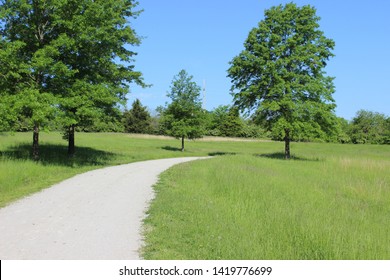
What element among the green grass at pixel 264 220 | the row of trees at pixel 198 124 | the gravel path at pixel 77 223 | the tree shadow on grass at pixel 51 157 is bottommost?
the gravel path at pixel 77 223

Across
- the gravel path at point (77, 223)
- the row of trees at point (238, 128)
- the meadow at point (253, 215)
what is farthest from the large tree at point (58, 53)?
the row of trees at point (238, 128)

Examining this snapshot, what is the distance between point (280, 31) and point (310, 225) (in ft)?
84.4

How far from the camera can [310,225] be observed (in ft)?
26.8

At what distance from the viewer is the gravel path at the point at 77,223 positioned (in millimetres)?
6328

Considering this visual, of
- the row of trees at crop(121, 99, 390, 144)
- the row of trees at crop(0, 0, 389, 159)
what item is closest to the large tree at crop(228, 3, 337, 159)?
the row of trees at crop(0, 0, 389, 159)

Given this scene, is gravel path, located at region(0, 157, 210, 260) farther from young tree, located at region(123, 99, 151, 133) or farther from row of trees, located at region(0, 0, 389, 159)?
young tree, located at region(123, 99, 151, 133)

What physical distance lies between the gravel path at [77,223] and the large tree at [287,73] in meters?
18.4

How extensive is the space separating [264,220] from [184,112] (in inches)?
1341

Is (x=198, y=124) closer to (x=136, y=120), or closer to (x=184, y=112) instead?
(x=184, y=112)

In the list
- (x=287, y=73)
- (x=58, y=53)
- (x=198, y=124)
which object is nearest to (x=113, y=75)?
(x=58, y=53)

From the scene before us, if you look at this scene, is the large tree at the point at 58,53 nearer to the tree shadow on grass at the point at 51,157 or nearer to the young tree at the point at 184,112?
the tree shadow on grass at the point at 51,157
